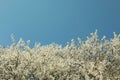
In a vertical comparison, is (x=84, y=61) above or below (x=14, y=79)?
above

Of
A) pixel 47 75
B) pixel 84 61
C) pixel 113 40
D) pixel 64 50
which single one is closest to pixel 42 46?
pixel 64 50

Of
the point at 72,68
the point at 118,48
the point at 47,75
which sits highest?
the point at 118,48

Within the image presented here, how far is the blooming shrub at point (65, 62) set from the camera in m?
28.2

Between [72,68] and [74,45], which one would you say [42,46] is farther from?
[72,68]

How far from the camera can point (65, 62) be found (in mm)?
31297

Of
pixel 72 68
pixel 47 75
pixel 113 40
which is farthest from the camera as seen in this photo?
pixel 113 40

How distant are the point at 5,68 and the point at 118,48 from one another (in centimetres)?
1357

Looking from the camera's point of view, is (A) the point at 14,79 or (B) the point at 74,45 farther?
(B) the point at 74,45

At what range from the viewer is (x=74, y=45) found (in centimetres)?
4016

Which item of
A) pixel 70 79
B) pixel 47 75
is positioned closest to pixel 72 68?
pixel 70 79

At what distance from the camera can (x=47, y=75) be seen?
28.0 meters

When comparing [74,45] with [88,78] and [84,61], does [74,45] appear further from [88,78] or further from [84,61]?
[88,78]

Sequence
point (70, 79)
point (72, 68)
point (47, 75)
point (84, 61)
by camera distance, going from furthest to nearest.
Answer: point (84, 61)
point (72, 68)
point (70, 79)
point (47, 75)

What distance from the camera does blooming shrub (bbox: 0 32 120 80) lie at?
92.6 ft
